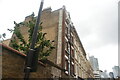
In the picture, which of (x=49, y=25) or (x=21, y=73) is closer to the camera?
(x=21, y=73)

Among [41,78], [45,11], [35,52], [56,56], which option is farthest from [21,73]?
[45,11]

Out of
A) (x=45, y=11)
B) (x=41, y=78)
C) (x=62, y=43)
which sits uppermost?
(x=45, y=11)

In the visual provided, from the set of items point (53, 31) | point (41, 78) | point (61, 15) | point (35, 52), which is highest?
point (61, 15)

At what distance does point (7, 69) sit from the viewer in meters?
7.27

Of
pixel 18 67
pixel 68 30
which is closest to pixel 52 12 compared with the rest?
pixel 68 30

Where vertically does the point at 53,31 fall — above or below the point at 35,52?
above

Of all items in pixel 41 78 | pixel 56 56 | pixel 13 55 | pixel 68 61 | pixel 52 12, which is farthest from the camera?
pixel 52 12

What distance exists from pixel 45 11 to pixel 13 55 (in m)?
17.6

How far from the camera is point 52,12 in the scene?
23328mm

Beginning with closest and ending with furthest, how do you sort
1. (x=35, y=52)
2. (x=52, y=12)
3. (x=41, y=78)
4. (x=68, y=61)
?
(x=35, y=52), (x=41, y=78), (x=68, y=61), (x=52, y=12)

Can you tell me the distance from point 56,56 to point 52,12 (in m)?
8.29

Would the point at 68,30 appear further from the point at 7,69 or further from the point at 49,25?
the point at 7,69

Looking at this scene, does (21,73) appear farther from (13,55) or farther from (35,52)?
(35,52)

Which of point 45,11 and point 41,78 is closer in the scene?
point 41,78
